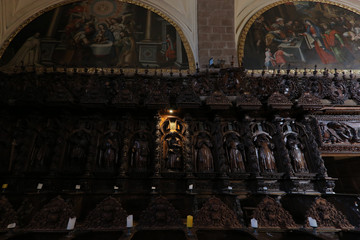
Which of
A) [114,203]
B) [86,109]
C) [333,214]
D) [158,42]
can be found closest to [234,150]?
[333,214]

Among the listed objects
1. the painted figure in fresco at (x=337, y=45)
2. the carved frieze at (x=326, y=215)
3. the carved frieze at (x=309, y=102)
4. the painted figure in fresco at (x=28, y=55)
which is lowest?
the carved frieze at (x=326, y=215)

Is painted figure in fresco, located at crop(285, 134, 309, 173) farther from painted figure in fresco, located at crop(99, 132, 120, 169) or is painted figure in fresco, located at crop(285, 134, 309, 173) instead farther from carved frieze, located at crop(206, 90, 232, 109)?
painted figure in fresco, located at crop(99, 132, 120, 169)

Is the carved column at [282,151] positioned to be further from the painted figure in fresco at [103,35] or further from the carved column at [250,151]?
the painted figure in fresco at [103,35]

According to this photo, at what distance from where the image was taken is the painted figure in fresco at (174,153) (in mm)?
5031

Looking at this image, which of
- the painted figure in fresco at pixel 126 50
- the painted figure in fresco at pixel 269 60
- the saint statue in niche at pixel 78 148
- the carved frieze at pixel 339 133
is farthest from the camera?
the painted figure in fresco at pixel 269 60

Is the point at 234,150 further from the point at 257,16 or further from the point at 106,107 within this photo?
the point at 257,16

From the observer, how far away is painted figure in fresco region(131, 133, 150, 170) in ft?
16.5

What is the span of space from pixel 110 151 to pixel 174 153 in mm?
1820

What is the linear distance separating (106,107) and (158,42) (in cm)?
359

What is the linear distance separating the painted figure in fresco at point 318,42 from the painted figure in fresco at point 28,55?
35.7 feet

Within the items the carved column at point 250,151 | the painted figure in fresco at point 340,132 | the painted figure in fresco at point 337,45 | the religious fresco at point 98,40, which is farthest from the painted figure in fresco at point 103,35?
the painted figure in fresco at point 337,45

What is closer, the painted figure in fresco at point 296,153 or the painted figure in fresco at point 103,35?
the painted figure in fresco at point 296,153

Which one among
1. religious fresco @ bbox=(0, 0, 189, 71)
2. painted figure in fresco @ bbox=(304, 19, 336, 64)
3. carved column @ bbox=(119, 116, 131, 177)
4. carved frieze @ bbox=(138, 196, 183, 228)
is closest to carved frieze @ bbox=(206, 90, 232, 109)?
religious fresco @ bbox=(0, 0, 189, 71)

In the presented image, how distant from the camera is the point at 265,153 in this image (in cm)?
523
